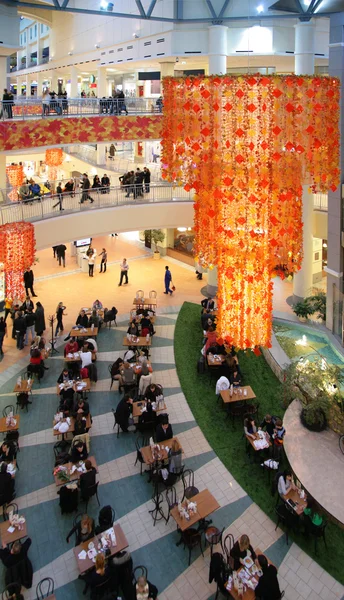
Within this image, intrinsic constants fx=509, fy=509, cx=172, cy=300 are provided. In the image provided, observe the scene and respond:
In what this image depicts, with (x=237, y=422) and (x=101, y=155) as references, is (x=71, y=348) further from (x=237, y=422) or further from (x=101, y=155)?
(x=101, y=155)

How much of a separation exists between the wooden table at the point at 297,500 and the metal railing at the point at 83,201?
10.2 metres

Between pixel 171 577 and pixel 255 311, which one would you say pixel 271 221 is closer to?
pixel 255 311

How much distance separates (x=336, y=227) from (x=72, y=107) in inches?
378

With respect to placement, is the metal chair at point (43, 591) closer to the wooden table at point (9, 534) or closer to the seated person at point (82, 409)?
the wooden table at point (9, 534)

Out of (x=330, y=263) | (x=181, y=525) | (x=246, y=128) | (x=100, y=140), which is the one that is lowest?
(x=181, y=525)

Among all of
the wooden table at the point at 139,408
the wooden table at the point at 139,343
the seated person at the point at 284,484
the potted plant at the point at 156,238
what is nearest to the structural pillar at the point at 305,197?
the wooden table at the point at 139,343

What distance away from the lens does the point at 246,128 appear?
7.18 m

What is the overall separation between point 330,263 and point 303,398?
534 centimetres

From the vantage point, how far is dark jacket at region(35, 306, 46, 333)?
15375 millimetres

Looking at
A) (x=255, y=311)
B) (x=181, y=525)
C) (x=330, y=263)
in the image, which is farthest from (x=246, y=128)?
(x=330, y=263)

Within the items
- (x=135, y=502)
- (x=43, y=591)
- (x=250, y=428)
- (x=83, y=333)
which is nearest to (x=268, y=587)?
(x=135, y=502)

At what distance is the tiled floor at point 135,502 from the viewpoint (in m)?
7.90

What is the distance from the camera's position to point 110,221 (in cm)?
1823

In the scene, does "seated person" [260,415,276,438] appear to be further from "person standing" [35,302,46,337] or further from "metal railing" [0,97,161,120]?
"metal railing" [0,97,161,120]
